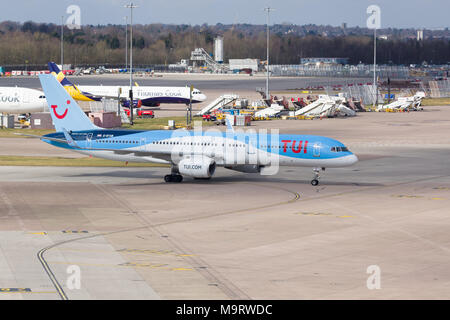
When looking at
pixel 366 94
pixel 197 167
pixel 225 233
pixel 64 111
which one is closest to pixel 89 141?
pixel 64 111

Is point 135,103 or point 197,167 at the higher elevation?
point 135,103

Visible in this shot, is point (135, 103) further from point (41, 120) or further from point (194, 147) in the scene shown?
point (194, 147)

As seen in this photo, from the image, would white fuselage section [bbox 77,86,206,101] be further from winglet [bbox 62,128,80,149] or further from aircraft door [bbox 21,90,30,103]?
winglet [bbox 62,128,80,149]

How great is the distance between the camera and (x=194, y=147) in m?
60.8

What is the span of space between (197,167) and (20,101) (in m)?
64.4

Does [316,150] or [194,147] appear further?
[194,147]

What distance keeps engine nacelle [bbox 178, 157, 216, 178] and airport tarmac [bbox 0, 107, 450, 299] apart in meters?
1.17

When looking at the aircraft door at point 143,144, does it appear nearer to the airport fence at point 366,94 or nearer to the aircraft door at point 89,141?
the aircraft door at point 89,141

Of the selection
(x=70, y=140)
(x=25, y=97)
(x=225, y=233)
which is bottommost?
(x=225, y=233)

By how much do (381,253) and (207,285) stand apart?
11022mm

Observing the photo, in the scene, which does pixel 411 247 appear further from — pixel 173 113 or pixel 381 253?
pixel 173 113

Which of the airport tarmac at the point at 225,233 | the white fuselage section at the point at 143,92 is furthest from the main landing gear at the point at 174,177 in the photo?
the white fuselage section at the point at 143,92

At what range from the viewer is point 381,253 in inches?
1523

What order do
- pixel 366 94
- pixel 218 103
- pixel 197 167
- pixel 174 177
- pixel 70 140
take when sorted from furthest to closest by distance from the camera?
pixel 366 94, pixel 218 103, pixel 174 177, pixel 70 140, pixel 197 167
